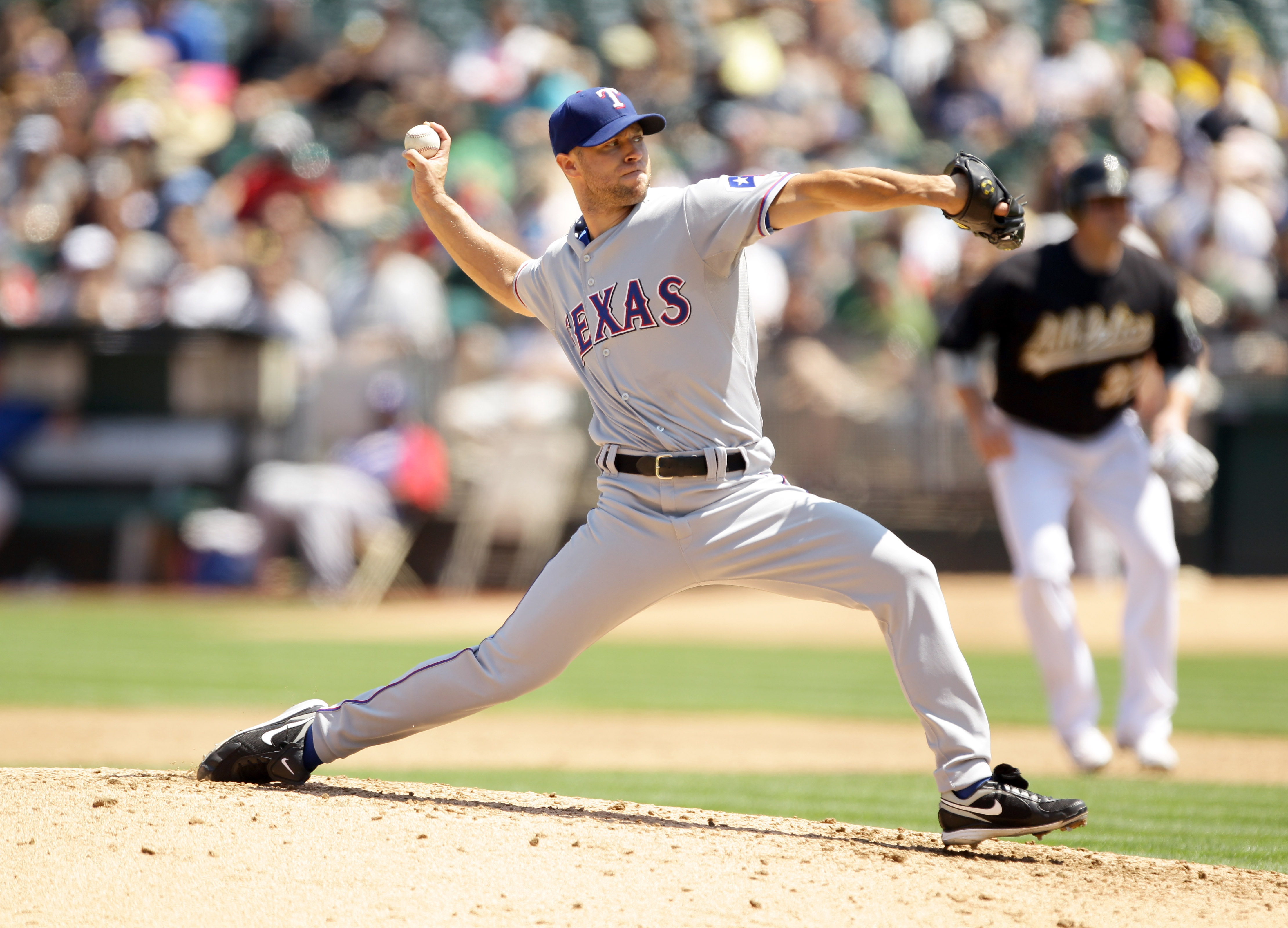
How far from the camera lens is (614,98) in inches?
156

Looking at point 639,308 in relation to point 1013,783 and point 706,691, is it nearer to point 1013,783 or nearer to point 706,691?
point 1013,783

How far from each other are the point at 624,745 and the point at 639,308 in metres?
3.70

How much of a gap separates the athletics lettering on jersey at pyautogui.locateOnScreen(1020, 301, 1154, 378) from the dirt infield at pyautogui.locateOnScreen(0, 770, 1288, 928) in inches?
102

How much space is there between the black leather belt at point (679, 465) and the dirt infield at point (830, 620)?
21.6ft

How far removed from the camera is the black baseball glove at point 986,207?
3.62m

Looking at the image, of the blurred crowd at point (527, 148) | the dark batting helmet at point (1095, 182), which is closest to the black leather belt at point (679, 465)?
the dark batting helmet at point (1095, 182)

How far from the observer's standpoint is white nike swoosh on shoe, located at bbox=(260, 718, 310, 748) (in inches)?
164

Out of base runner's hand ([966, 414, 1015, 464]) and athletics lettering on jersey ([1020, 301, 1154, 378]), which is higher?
athletics lettering on jersey ([1020, 301, 1154, 378])

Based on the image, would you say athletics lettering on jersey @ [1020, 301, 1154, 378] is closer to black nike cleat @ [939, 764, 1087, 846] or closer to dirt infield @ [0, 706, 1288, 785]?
dirt infield @ [0, 706, 1288, 785]

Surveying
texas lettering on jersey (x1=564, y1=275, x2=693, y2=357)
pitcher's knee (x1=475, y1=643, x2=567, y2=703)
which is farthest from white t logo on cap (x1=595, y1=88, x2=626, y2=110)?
pitcher's knee (x1=475, y1=643, x2=567, y2=703)

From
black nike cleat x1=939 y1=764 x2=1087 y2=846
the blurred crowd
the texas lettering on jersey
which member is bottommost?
black nike cleat x1=939 y1=764 x2=1087 y2=846

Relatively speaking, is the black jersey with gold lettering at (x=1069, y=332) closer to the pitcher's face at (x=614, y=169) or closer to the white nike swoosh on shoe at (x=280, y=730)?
the pitcher's face at (x=614, y=169)

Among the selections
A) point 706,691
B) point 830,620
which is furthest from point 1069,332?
point 830,620

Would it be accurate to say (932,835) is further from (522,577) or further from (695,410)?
(522,577)
